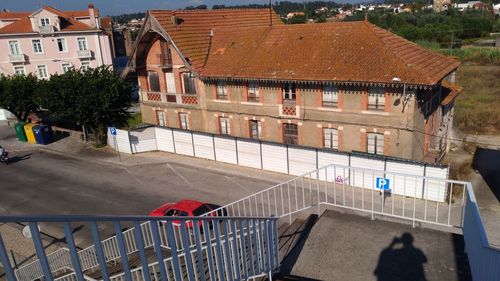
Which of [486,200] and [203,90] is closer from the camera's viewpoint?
[486,200]

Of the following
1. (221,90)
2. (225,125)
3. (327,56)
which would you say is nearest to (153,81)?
(221,90)

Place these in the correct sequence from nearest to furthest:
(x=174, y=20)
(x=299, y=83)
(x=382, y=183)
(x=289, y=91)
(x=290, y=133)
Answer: (x=382, y=183) < (x=299, y=83) < (x=289, y=91) < (x=290, y=133) < (x=174, y=20)

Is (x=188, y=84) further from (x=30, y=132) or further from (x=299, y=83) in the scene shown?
(x=30, y=132)

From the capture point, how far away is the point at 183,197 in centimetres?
1944

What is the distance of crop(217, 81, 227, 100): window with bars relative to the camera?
2566 cm

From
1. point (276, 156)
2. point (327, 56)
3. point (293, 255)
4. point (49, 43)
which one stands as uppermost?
point (49, 43)

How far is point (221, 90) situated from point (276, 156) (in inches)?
273

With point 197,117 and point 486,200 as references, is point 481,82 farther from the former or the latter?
point 197,117

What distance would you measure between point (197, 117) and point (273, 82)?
690 cm

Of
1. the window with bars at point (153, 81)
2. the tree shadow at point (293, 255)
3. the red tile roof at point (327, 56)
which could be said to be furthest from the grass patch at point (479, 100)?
the tree shadow at point (293, 255)

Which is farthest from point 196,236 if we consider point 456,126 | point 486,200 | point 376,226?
point 456,126

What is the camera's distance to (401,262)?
806 cm

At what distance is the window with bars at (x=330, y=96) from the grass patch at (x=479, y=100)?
14803 millimetres

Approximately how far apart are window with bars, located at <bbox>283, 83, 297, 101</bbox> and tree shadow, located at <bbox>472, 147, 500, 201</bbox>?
11.5 metres
